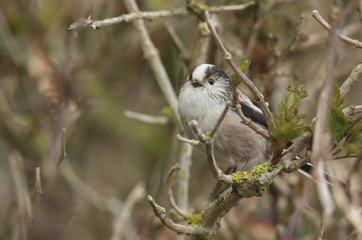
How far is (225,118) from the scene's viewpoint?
3986 mm

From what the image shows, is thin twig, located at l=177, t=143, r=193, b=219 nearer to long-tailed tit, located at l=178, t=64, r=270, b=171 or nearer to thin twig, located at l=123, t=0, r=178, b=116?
long-tailed tit, located at l=178, t=64, r=270, b=171

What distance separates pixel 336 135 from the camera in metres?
2.67

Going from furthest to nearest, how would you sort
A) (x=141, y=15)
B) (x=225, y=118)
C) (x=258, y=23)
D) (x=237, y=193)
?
(x=258, y=23), (x=225, y=118), (x=141, y=15), (x=237, y=193)

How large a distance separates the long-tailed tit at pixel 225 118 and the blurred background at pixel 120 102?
17.9 inches

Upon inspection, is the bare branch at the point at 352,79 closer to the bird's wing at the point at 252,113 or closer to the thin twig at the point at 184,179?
the bird's wing at the point at 252,113

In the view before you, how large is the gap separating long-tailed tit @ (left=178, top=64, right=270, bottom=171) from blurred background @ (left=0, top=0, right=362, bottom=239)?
454mm

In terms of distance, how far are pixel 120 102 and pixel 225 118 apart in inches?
108

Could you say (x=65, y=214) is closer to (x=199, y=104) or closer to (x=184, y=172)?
(x=184, y=172)

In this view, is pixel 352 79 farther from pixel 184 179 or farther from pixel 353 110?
pixel 184 179

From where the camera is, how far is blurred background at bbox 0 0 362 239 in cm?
448

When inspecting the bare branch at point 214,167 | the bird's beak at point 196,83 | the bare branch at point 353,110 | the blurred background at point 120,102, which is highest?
the bare branch at point 353,110

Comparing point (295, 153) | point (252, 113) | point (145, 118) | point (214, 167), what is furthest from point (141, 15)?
point (295, 153)

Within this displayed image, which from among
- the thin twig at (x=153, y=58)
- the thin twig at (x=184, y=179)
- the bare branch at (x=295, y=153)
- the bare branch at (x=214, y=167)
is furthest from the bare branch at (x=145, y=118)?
the bare branch at (x=295, y=153)

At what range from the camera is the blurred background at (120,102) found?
14.7 feet
